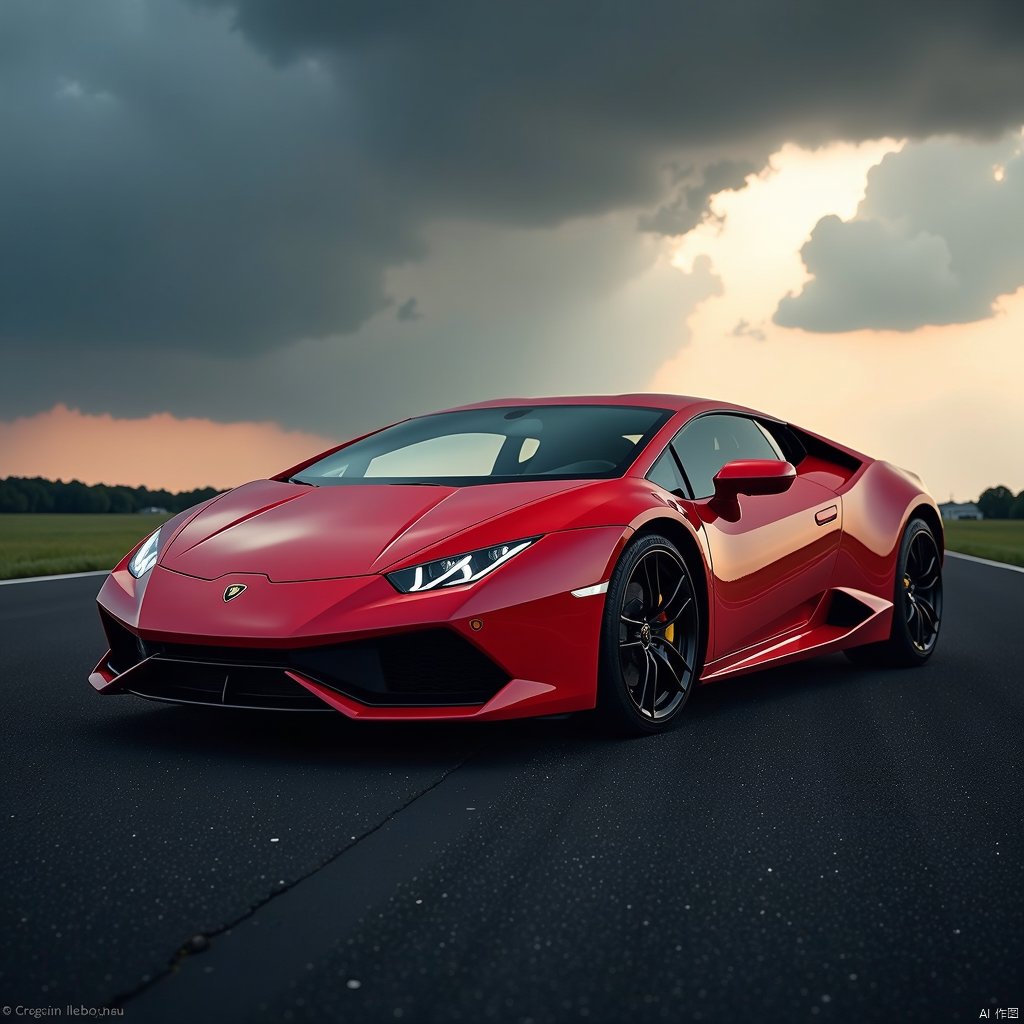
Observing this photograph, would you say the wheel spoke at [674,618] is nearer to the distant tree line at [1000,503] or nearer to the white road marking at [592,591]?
the white road marking at [592,591]

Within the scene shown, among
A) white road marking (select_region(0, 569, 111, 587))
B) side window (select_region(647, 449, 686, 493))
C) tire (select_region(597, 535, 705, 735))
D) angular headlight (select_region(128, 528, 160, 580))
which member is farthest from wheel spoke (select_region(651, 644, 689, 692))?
white road marking (select_region(0, 569, 111, 587))

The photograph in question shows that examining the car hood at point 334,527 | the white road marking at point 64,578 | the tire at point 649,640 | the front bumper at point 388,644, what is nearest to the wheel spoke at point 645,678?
the tire at point 649,640

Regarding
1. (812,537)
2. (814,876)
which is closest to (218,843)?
(814,876)

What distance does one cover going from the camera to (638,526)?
164 inches

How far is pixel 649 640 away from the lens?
13.9 ft

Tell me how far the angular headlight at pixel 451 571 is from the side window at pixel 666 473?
994 millimetres

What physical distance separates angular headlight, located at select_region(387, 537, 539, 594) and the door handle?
2.13m

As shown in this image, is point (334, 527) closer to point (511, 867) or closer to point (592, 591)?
point (592, 591)

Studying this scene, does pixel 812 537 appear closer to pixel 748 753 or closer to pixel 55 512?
pixel 748 753

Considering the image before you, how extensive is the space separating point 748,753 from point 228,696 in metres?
1.74

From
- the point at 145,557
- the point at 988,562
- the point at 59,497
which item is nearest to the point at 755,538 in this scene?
the point at 145,557

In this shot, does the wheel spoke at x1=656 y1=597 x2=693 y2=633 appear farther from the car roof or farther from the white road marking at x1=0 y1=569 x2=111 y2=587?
the white road marking at x1=0 y1=569 x2=111 y2=587

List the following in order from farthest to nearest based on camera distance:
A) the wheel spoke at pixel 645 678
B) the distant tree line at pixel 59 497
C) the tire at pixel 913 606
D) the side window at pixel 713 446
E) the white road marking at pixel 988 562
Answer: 1. the distant tree line at pixel 59 497
2. the white road marking at pixel 988 562
3. the tire at pixel 913 606
4. the side window at pixel 713 446
5. the wheel spoke at pixel 645 678

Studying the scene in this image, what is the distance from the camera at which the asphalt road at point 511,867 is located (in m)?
2.03
